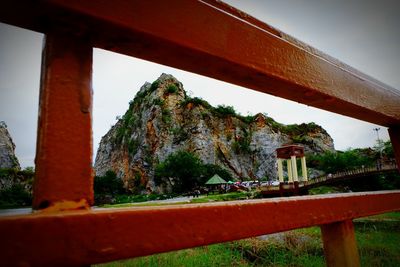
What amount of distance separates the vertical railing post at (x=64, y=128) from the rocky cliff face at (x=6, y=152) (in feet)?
186

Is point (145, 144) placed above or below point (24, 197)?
above

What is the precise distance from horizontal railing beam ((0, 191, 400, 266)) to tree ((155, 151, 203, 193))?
127 feet

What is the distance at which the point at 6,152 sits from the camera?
50.2 meters

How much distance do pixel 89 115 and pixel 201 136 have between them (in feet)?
145

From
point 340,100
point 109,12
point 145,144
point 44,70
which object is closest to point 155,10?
point 109,12

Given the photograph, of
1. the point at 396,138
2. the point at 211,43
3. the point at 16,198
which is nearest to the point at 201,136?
the point at 16,198

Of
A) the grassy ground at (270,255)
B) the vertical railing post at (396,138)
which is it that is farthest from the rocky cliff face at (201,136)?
the vertical railing post at (396,138)

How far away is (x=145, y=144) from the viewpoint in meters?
46.4

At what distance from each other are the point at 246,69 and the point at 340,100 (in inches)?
17.8

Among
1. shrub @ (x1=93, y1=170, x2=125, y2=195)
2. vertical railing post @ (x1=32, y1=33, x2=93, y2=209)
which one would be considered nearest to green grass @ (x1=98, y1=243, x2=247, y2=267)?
vertical railing post @ (x1=32, y1=33, x2=93, y2=209)

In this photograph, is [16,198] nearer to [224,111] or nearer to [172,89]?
[172,89]

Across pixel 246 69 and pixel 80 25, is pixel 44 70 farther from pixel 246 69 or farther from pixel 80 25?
pixel 246 69

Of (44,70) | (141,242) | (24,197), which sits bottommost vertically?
(24,197)

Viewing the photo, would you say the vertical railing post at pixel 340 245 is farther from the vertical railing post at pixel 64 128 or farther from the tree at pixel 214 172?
the tree at pixel 214 172
